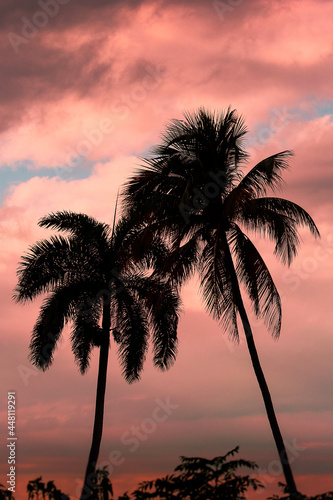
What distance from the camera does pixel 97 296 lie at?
27875 mm

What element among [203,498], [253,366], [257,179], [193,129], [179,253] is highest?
[193,129]

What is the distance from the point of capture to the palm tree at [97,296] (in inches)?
1085

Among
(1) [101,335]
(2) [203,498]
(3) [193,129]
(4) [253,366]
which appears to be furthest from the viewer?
(1) [101,335]

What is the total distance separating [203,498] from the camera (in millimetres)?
14227

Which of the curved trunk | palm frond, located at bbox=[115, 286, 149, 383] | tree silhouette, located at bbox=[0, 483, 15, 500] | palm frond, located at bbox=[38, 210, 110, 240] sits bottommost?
tree silhouette, located at bbox=[0, 483, 15, 500]

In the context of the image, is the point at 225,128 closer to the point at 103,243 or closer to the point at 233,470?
the point at 103,243

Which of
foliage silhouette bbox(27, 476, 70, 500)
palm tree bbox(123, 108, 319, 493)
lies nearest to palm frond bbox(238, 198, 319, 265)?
palm tree bbox(123, 108, 319, 493)

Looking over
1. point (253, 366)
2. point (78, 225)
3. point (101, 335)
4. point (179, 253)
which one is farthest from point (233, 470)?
A: point (78, 225)

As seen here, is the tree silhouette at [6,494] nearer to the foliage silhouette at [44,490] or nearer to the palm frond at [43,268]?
the foliage silhouette at [44,490]

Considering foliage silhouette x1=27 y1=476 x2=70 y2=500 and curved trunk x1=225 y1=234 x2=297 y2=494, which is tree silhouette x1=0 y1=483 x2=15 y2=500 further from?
curved trunk x1=225 y1=234 x2=297 y2=494

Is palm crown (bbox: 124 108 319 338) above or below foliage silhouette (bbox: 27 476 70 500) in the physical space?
above

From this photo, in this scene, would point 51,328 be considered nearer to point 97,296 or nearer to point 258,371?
point 97,296

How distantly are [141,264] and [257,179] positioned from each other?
7.62 metres

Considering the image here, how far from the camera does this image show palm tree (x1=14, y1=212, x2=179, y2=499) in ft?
90.4
